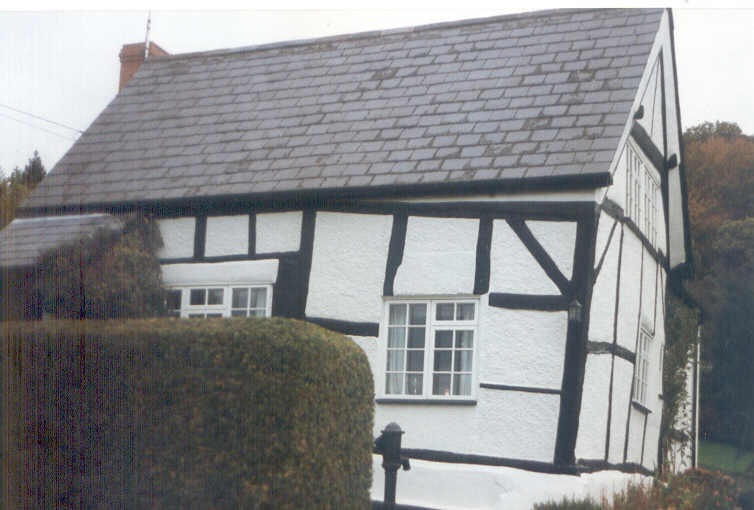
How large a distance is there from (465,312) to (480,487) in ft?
7.33

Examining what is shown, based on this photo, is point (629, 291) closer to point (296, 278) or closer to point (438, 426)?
point (438, 426)

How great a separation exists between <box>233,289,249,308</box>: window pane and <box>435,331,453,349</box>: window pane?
297 cm

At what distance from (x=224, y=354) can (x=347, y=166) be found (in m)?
5.20

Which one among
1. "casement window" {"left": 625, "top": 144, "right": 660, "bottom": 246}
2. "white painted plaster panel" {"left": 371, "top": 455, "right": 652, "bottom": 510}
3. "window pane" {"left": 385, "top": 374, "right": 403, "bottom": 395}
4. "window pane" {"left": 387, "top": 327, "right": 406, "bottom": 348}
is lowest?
"white painted plaster panel" {"left": 371, "top": 455, "right": 652, "bottom": 510}

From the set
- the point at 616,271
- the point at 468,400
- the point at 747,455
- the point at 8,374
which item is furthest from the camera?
the point at 747,455

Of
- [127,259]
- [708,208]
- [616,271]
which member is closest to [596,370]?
[616,271]

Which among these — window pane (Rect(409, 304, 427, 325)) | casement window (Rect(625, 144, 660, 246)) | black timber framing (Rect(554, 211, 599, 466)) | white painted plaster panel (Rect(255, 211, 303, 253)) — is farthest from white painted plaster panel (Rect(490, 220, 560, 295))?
white painted plaster panel (Rect(255, 211, 303, 253))

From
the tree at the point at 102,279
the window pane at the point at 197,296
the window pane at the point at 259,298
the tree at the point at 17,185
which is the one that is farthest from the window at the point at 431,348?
the tree at the point at 17,185

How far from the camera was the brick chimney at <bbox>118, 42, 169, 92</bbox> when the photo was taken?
Answer: 19.7m

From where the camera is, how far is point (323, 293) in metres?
13.6

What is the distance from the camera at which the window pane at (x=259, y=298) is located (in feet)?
46.1

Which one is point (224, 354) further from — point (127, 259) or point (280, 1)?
point (127, 259)

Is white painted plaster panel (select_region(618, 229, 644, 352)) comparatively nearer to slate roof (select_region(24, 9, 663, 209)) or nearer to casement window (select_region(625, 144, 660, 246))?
casement window (select_region(625, 144, 660, 246))

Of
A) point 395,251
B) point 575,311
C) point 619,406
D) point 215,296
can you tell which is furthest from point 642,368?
point 215,296
